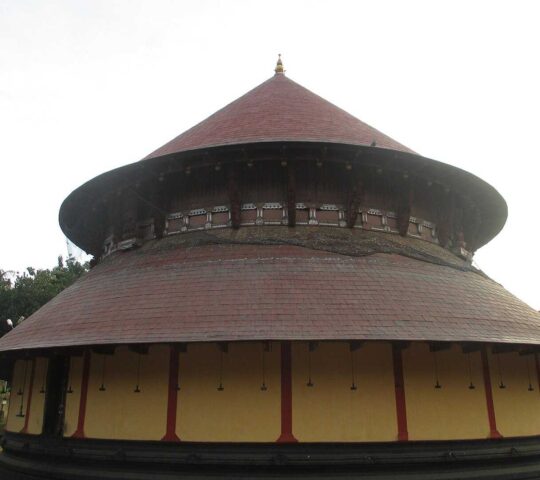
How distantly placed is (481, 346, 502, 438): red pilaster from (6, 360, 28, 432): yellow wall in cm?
954

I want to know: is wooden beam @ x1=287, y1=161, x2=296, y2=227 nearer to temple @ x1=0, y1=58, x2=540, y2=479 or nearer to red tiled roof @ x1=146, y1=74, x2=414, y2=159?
temple @ x1=0, y1=58, x2=540, y2=479

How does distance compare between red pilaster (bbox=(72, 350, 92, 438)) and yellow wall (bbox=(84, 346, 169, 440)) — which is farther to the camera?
red pilaster (bbox=(72, 350, 92, 438))

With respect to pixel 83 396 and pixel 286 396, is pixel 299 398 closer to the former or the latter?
pixel 286 396

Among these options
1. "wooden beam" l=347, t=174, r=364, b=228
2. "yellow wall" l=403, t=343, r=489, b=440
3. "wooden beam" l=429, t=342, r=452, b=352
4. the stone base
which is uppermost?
"wooden beam" l=347, t=174, r=364, b=228

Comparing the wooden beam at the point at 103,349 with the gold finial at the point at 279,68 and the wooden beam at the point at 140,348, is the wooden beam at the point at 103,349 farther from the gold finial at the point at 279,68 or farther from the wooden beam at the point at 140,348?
the gold finial at the point at 279,68

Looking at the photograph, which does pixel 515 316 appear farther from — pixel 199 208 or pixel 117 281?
pixel 117 281

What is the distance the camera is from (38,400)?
1041 centimetres

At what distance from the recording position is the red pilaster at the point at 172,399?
829 cm

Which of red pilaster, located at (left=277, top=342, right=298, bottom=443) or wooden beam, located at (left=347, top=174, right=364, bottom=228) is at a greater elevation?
wooden beam, located at (left=347, top=174, right=364, bottom=228)

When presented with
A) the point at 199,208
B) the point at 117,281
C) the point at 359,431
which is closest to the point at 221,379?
the point at 359,431

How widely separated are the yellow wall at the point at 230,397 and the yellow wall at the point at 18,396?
4.77 metres

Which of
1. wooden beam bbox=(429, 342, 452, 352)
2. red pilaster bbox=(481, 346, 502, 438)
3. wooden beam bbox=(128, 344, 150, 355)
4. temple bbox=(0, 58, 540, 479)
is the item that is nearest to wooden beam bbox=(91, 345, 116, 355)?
temple bbox=(0, 58, 540, 479)

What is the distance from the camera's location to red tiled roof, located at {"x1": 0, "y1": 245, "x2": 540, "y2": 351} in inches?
310

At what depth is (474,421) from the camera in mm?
8789
